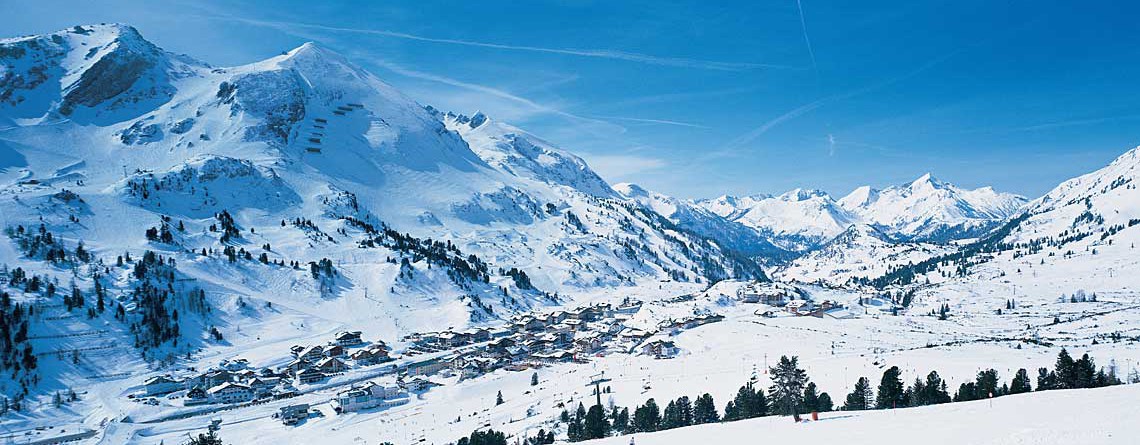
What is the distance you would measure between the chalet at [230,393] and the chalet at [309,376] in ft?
22.3

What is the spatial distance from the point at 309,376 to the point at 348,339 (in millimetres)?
14618

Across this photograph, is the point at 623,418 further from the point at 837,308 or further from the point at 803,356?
the point at 837,308

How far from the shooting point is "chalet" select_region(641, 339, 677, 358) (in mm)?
84062

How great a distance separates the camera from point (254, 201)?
140625 mm

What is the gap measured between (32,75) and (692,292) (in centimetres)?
20053

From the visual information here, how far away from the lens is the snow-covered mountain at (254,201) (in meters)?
107

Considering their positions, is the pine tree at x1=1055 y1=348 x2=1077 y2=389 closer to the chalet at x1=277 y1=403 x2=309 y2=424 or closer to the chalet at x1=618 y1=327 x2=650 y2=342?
the chalet at x1=618 y1=327 x2=650 y2=342

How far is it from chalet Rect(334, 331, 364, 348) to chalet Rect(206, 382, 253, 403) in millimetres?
19416

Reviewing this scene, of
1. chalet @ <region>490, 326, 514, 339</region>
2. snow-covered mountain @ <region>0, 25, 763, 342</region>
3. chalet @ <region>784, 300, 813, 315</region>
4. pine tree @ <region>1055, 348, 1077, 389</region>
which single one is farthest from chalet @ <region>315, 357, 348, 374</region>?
chalet @ <region>784, 300, 813, 315</region>

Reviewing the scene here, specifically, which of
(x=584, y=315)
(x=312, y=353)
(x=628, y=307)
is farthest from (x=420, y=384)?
(x=628, y=307)

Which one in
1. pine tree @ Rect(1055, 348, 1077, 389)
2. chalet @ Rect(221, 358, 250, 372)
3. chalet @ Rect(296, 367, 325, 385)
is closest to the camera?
pine tree @ Rect(1055, 348, 1077, 389)

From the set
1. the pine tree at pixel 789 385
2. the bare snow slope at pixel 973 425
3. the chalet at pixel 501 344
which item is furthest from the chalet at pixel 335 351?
the pine tree at pixel 789 385

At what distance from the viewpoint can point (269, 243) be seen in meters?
122

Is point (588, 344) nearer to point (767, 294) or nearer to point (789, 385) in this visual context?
point (767, 294)
